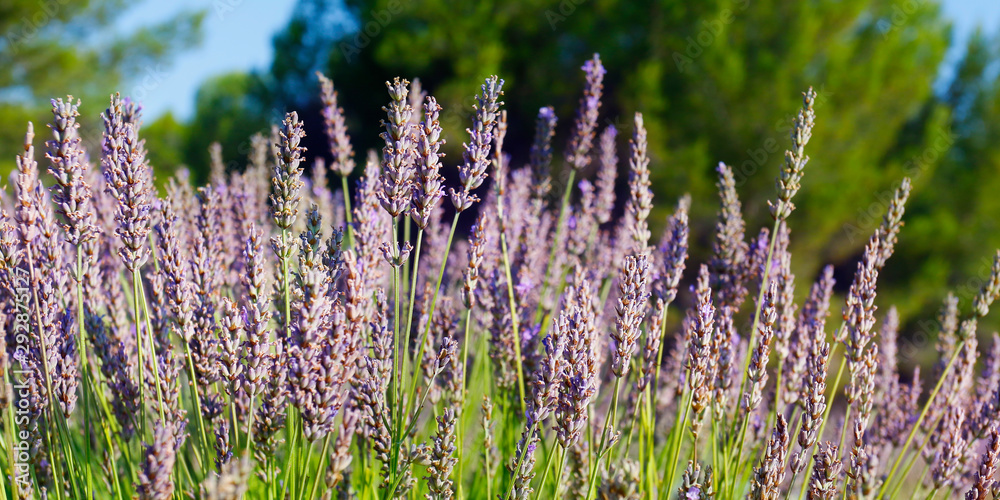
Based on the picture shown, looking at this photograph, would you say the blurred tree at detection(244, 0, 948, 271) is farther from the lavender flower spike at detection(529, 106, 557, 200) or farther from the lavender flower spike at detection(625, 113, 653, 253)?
the lavender flower spike at detection(625, 113, 653, 253)

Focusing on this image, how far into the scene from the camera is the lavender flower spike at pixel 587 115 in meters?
2.38

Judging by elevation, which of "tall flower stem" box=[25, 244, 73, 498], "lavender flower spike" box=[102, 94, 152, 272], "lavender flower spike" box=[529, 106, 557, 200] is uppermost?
"lavender flower spike" box=[529, 106, 557, 200]

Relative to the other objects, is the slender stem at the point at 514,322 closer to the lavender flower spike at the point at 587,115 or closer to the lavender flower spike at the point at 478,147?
the lavender flower spike at the point at 478,147

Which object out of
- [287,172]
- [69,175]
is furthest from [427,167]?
[69,175]

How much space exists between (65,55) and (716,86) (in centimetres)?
1290

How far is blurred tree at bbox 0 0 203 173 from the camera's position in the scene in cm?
1292

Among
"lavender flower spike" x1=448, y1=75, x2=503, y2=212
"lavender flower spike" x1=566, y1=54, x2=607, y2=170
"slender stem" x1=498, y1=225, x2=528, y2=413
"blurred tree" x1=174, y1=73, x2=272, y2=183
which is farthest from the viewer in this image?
"blurred tree" x1=174, y1=73, x2=272, y2=183

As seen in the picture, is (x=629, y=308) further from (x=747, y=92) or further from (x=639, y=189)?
(x=747, y=92)

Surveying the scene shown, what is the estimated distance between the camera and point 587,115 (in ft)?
8.00

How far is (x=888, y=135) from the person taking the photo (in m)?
12.5

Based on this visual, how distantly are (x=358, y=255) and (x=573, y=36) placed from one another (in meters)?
11.9

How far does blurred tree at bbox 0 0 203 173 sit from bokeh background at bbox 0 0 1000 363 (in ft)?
0.10

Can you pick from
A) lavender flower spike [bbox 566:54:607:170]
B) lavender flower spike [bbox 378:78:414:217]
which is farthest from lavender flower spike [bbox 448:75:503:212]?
lavender flower spike [bbox 566:54:607:170]

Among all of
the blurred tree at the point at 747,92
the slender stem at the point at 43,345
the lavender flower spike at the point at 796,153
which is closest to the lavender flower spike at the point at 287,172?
the slender stem at the point at 43,345
